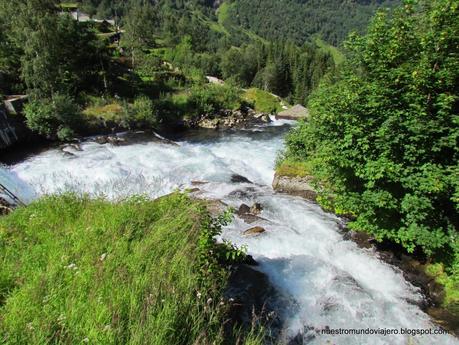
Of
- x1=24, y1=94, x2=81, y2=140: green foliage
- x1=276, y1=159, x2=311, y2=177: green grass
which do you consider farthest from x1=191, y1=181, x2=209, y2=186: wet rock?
x1=24, y1=94, x2=81, y2=140: green foliage

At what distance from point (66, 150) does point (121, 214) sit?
19.2m

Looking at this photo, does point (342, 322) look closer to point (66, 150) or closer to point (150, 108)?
point (66, 150)

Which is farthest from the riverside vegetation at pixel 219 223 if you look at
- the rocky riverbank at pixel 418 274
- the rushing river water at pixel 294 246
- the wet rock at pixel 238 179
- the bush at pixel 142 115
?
the bush at pixel 142 115

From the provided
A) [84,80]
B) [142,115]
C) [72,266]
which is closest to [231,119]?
[142,115]

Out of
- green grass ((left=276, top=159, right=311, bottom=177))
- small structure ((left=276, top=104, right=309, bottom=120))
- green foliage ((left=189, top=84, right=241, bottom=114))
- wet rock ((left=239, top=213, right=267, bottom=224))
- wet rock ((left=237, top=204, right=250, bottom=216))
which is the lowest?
small structure ((left=276, top=104, right=309, bottom=120))

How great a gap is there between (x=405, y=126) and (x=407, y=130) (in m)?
0.23

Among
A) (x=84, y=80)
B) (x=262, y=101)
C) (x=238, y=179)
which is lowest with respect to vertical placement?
(x=262, y=101)

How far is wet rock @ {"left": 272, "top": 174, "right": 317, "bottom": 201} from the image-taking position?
1518 cm

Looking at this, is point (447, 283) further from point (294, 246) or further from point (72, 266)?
point (72, 266)

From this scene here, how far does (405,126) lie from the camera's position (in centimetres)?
820

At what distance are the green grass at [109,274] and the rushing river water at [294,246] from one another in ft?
6.80

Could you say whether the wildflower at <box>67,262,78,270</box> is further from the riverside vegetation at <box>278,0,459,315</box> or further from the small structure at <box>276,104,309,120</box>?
the small structure at <box>276,104,309,120</box>

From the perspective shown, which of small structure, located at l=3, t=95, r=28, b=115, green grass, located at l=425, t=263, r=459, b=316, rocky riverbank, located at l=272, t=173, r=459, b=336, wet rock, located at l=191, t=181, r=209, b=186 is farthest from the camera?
small structure, located at l=3, t=95, r=28, b=115

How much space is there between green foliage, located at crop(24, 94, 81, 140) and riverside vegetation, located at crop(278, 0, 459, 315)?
2287 cm
